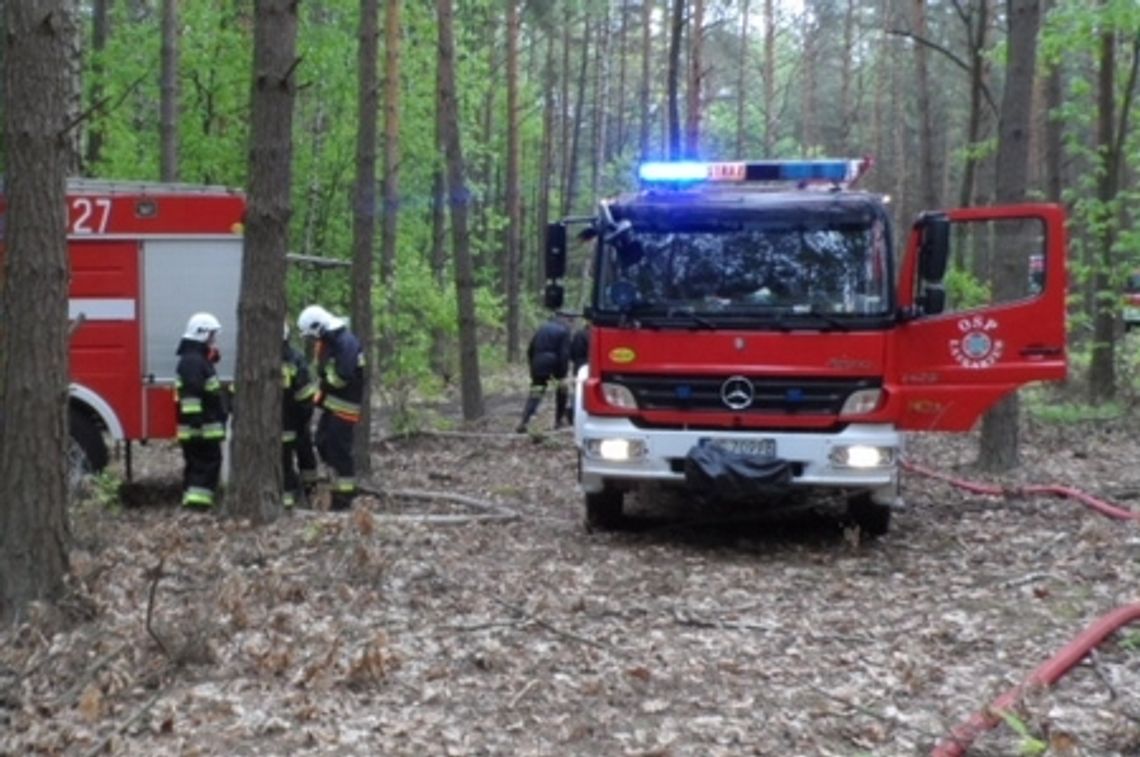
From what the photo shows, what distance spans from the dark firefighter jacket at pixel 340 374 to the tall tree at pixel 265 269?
187 centimetres

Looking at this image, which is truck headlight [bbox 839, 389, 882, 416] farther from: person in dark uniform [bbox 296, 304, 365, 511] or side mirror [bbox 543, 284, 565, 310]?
person in dark uniform [bbox 296, 304, 365, 511]

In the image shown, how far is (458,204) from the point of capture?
18.4 metres

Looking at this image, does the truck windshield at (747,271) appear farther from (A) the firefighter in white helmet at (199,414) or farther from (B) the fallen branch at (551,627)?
(A) the firefighter in white helmet at (199,414)

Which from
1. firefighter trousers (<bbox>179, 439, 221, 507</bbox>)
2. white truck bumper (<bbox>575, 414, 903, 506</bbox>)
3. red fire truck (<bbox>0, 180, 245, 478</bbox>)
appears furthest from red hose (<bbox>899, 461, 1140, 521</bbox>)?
red fire truck (<bbox>0, 180, 245, 478</bbox>)

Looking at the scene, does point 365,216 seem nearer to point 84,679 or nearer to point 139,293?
point 139,293

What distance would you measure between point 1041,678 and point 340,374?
725 centimetres

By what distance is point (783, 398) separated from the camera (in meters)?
8.92

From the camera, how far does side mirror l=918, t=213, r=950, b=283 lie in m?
8.83

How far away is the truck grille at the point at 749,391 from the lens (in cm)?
888

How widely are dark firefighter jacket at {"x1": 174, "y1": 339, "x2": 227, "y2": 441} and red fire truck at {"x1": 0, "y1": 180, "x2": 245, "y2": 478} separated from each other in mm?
927

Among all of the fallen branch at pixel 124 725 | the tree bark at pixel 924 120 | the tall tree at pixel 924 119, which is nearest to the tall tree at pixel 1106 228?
the tree bark at pixel 924 120

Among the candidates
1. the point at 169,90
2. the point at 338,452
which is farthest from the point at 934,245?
the point at 169,90

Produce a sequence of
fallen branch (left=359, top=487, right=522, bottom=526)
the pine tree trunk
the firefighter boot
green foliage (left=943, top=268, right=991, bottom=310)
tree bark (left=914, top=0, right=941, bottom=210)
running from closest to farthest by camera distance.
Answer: fallen branch (left=359, top=487, right=522, bottom=526), the firefighter boot, the pine tree trunk, green foliage (left=943, top=268, right=991, bottom=310), tree bark (left=914, top=0, right=941, bottom=210)

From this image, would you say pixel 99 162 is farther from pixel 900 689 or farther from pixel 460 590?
pixel 900 689
